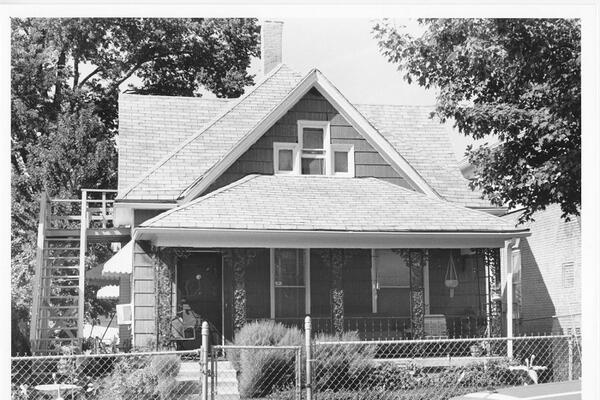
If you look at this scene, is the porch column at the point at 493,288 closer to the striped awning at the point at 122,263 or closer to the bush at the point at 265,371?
the bush at the point at 265,371

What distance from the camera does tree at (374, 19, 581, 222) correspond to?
45.3 feet

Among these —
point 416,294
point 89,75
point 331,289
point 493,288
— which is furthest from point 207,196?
point 89,75

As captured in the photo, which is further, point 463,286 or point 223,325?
point 463,286

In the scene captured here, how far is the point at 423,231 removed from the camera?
61.4 feet

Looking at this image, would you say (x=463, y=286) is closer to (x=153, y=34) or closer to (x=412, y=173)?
(x=412, y=173)

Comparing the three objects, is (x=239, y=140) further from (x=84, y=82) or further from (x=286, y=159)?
(x=84, y=82)

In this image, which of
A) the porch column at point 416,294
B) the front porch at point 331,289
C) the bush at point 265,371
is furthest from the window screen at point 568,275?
the bush at point 265,371

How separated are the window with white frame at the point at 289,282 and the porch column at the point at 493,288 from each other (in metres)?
3.57

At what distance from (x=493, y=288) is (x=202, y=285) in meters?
5.83

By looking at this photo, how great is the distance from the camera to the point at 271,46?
24016 millimetres

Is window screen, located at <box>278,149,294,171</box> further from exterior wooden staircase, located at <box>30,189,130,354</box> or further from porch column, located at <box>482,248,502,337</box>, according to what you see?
porch column, located at <box>482,248,502,337</box>

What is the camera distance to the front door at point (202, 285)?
19.7 m
